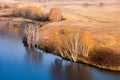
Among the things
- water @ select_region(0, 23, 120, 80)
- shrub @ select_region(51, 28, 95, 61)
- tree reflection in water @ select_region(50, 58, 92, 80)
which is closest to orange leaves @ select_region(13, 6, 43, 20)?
water @ select_region(0, 23, 120, 80)

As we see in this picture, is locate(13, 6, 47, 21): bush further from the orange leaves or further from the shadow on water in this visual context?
the shadow on water

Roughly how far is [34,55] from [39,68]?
5.45 metres

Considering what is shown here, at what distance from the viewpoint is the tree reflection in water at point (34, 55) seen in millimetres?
36181

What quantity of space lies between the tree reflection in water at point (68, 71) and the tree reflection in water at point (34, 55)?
256 cm

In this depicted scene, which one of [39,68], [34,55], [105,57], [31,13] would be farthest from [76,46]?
[31,13]

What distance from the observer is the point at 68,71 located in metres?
31.8

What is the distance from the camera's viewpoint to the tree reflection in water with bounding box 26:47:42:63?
3618cm

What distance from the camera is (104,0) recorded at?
121m

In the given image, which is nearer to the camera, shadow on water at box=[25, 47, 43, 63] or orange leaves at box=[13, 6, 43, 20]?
shadow on water at box=[25, 47, 43, 63]

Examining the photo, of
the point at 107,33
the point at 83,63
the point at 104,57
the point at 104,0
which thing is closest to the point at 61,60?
the point at 83,63

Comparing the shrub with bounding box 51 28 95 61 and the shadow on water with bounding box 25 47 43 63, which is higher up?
the shrub with bounding box 51 28 95 61

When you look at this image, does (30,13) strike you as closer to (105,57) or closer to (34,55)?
(34,55)

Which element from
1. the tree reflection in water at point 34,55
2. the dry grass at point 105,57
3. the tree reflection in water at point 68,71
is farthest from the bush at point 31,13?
the tree reflection in water at point 68,71

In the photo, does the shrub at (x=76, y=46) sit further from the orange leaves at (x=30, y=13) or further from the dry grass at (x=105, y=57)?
the orange leaves at (x=30, y=13)
